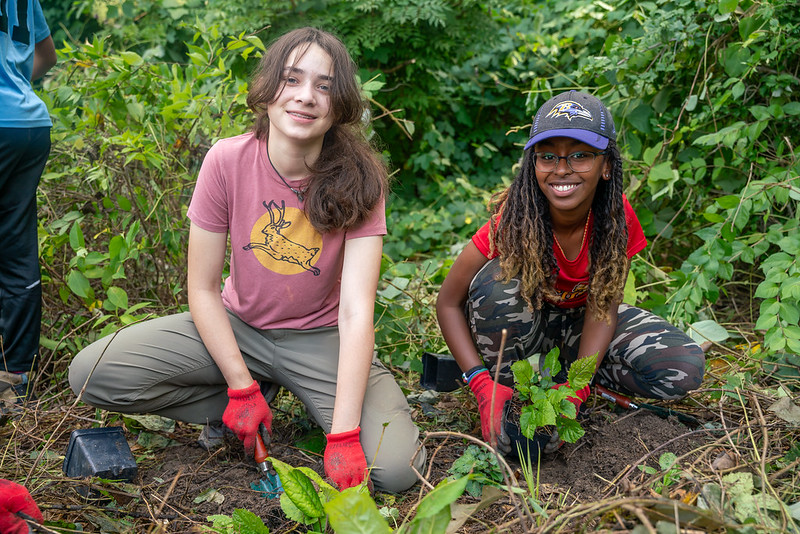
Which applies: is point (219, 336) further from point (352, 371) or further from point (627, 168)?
point (627, 168)

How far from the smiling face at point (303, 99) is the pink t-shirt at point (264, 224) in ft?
0.46

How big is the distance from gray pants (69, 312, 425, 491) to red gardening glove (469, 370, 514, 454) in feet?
0.66

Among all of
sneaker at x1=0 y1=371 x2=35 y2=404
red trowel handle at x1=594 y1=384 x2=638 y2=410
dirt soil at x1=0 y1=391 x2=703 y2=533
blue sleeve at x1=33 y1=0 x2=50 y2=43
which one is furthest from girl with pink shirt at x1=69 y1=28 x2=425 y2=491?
blue sleeve at x1=33 y1=0 x2=50 y2=43

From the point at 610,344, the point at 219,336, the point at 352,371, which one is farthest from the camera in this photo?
the point at 610,344

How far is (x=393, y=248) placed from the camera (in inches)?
163

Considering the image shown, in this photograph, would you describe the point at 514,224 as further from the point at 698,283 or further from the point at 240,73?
the point at 240,73

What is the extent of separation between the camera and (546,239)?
210 cm

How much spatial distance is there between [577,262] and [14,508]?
1534mm

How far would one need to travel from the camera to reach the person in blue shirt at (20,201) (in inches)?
89.9

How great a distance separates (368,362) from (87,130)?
157 cm

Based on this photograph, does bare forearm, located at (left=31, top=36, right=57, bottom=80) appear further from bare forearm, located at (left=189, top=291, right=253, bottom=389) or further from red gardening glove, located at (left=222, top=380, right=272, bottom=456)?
red gardening glove, located at (left=222, top=380, right=272, bottom=456)

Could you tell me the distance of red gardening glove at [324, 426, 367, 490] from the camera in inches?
70.9

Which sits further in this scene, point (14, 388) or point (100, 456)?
point (14, 388)

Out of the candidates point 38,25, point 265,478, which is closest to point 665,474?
point 265,478
